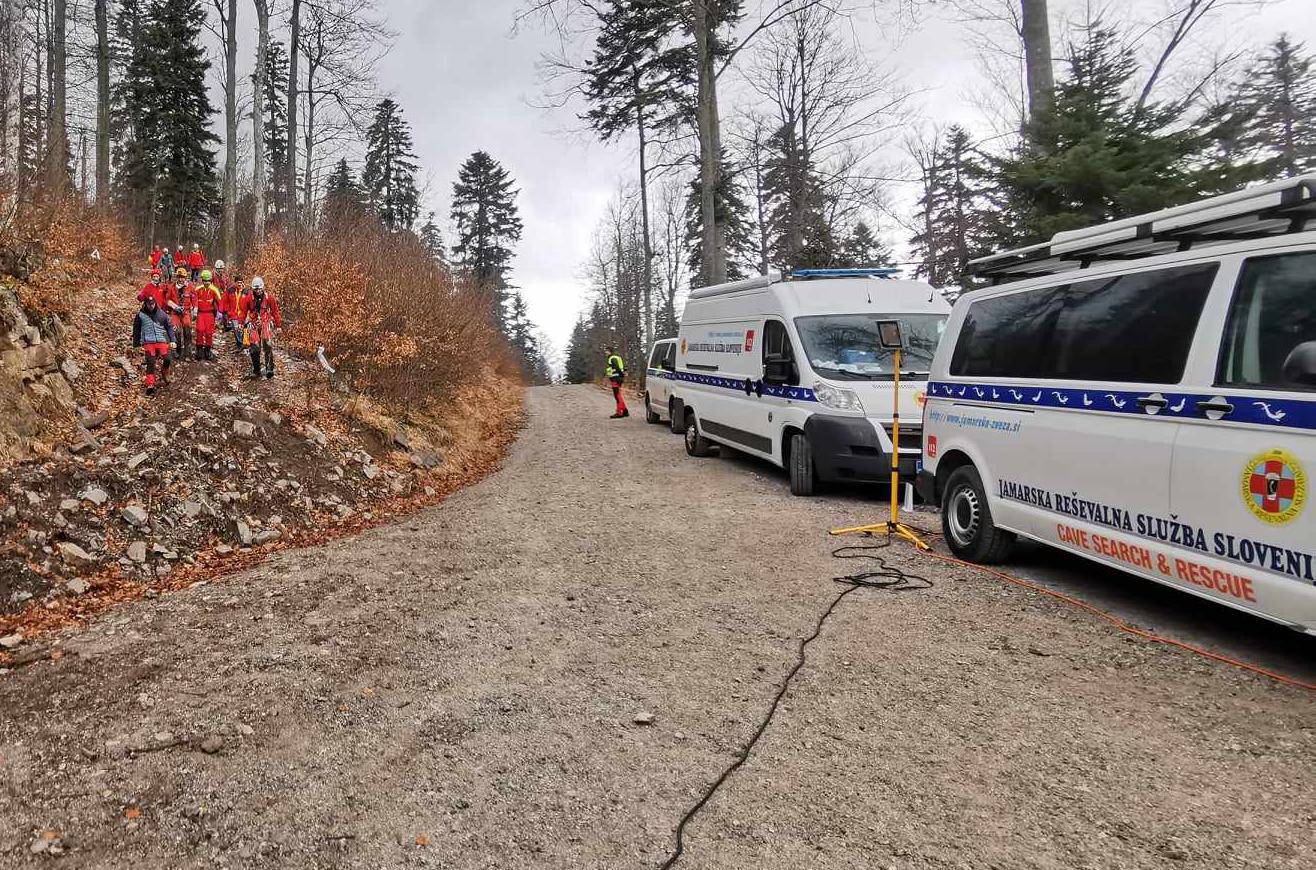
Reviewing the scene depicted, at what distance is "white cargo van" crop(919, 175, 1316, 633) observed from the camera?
3.46m

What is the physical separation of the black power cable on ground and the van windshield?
8.41 feet

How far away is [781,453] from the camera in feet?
30.9

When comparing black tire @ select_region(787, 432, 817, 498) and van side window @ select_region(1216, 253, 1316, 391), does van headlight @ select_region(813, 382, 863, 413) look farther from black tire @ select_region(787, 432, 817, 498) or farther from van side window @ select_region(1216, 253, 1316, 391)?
van side window @ select_region(1216, 253, 1316, 391)

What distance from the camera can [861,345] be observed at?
29.2ft

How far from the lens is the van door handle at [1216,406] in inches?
146

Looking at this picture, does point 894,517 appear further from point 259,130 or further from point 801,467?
point 259,130

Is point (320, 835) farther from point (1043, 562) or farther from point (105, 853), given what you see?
point (1043, 562)

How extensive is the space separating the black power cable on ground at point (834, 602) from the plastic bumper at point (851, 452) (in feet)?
4.94

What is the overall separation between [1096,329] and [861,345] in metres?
4.28

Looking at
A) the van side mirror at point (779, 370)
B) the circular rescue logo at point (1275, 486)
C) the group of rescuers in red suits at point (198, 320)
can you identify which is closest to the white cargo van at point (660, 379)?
the van side mirror at point (779, 370)

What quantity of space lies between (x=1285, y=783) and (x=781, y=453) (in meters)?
6.78

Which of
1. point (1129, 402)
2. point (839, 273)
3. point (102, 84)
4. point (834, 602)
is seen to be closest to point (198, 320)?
point (839, 273)

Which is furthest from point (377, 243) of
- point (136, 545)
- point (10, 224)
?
point (136, 545)

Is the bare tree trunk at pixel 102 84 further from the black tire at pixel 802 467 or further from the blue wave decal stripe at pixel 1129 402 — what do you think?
the blue wave decal stripe at pixel 1129 402
